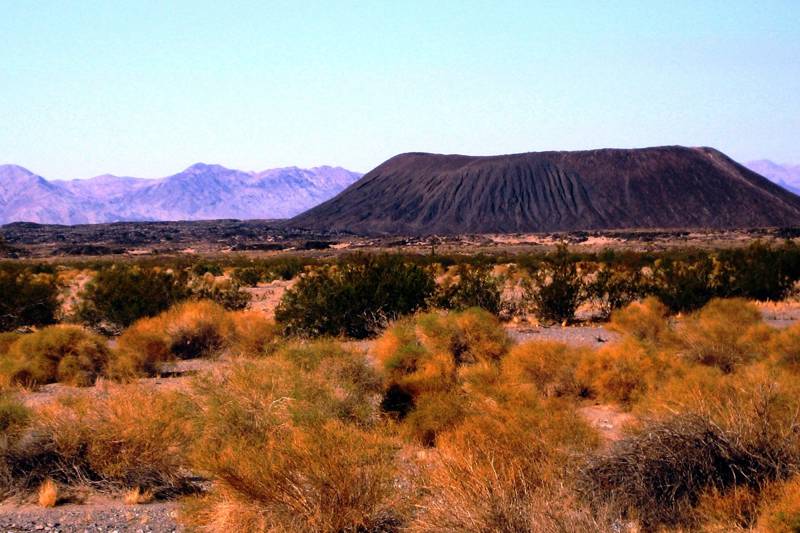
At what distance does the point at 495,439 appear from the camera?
23.0 ft

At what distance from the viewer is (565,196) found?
478ft

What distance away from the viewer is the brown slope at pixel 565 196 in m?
136

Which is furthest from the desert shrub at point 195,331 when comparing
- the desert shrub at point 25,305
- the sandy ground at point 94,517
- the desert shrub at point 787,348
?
the desert shrub at point 787,348

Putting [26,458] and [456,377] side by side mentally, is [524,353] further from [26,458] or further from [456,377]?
[26,458]

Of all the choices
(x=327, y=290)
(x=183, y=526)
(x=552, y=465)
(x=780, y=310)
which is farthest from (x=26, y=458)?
(x=780, y=310)

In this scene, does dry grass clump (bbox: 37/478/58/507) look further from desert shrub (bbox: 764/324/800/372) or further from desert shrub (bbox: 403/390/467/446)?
desert shrub (bbox: 764/324/800/372)

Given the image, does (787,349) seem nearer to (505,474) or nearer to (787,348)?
(787,348)

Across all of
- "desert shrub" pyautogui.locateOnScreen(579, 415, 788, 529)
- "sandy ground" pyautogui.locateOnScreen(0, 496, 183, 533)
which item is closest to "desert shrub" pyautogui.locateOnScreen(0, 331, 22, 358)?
"sandy ground" pyautogui.locateOnScreen(0, 496, 183, 533)

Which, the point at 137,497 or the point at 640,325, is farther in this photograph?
the point at 640,325

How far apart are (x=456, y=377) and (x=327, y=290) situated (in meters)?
8.95

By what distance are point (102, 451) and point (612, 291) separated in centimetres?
1847

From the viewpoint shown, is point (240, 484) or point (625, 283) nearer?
point (240, 484)

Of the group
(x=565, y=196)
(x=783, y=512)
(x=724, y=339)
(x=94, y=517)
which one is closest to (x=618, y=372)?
(x=724, y=339)

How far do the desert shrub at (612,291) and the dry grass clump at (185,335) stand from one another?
11.0 meters
